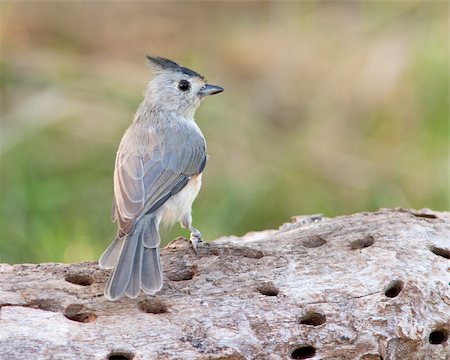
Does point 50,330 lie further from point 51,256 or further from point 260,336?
point 51,256

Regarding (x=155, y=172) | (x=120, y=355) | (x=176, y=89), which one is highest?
(x=176, y=89)

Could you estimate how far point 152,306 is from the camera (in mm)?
4500

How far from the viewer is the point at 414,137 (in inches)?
361

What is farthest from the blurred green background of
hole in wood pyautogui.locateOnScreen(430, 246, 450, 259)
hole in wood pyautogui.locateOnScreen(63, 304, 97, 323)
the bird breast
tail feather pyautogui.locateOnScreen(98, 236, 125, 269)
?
hole in wood pyautogui.locateOnScreen(430, 246, 450, 259)

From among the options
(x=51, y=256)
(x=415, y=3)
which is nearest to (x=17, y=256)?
(x=51, y=256)

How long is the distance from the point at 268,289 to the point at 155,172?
3.49 feet

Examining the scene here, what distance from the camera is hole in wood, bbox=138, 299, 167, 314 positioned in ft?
14.7

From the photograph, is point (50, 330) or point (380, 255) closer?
point (50, 330)

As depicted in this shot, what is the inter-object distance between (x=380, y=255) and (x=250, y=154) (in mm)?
4151

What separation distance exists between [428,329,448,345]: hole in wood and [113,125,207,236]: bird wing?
148 centimetres

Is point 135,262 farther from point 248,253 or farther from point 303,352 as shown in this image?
point 303,352

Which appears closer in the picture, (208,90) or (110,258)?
(110,258)

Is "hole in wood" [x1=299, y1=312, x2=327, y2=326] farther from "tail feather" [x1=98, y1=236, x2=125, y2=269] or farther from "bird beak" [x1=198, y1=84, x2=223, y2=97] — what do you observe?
"bird beak" [x1=198, y1=84, x2=223, y2=97]

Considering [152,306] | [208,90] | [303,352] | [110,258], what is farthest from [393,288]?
[208,90]
